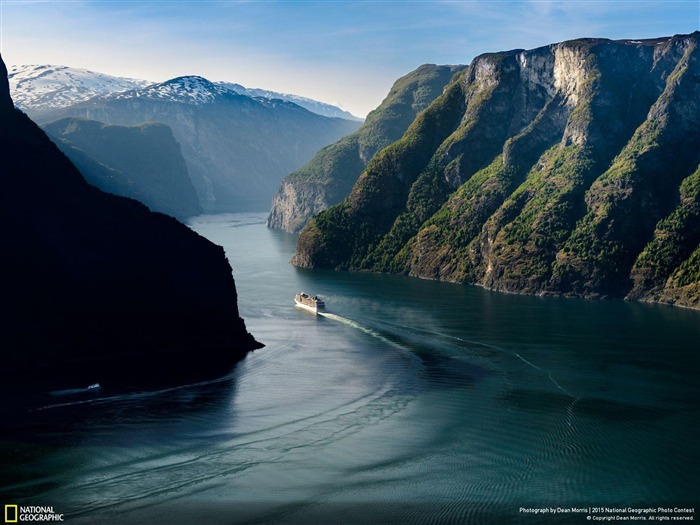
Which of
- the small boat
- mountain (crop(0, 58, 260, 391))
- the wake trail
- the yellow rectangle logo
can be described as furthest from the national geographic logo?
the small boat

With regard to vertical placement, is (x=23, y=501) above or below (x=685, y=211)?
below

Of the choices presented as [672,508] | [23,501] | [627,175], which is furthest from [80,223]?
[627,175]

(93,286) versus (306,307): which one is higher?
(93,286)

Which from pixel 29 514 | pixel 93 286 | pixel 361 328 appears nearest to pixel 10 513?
pixel 29 514

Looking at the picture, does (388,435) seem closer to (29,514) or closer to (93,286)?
(29,514)

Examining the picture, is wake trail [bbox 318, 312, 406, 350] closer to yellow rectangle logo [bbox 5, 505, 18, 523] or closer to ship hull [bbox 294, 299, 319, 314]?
ship hull [bbox 294, 299, 319, 314]

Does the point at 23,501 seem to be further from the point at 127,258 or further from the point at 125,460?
the point at 127,258

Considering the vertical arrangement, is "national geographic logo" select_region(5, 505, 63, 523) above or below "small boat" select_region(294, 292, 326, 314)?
below
